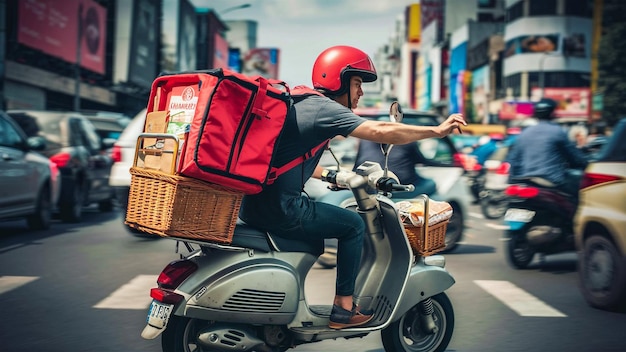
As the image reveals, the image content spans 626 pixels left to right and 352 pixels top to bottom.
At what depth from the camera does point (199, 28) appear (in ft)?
383

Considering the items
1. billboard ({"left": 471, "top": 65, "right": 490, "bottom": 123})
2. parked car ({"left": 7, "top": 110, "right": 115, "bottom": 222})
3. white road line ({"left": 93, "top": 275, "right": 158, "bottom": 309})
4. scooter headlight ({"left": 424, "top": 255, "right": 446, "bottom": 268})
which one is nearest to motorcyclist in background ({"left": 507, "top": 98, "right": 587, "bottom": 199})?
white road line ({"left": 93, "top": 275, "right": 158, "bottom": 309})

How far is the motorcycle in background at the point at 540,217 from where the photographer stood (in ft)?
32.2

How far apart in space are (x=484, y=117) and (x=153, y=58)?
141 feet

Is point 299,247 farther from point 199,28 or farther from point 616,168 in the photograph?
point 199,28

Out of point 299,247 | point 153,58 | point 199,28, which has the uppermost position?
point 199,28

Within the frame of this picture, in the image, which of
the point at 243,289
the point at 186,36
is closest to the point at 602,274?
the point at 243,289

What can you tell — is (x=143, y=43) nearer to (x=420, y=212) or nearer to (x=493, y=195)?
(x=493, y=195)

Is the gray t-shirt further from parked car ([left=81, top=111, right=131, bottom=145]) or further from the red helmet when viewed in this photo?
parked car ([left=81, top=111, right=131, bottom=145])

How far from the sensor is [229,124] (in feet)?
14.2

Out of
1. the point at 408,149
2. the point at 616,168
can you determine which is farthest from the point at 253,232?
the point at 408,149

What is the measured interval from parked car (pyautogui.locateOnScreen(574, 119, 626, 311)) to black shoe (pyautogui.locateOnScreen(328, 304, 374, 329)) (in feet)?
9.76

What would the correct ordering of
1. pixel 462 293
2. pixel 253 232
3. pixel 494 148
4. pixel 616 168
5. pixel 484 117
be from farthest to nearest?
pixel 484 117 → pixel 494 148 → pixel 462 293 → pixel 616 168 → pixel 253 232

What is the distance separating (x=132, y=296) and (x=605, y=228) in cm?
386

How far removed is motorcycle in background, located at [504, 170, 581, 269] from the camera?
9.81 meters
